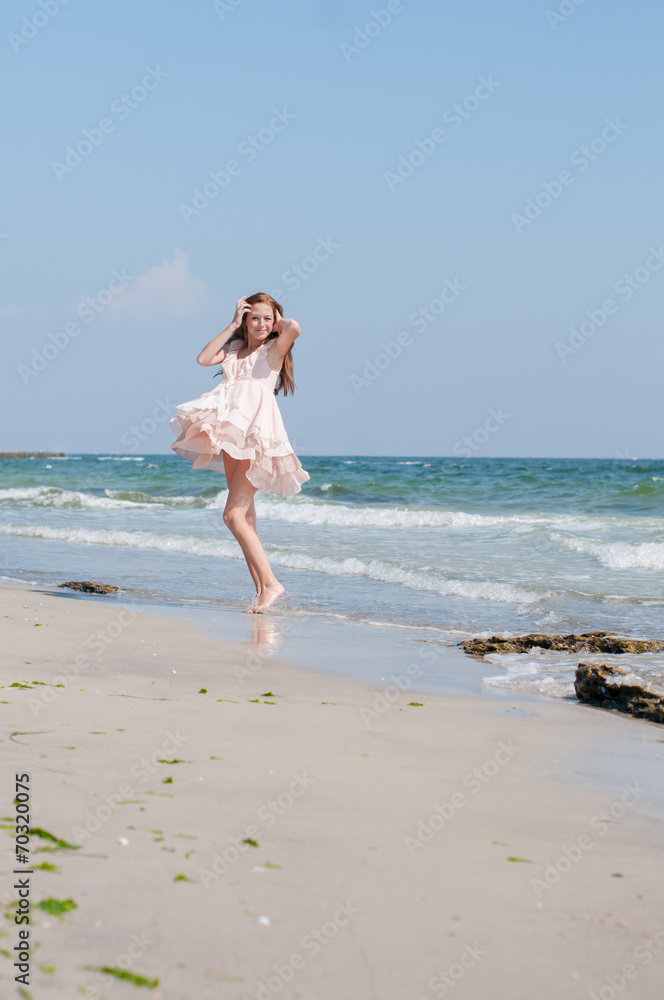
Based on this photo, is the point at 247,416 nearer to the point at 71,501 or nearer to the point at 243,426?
the point at 243,426

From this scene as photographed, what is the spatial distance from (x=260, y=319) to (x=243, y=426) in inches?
29.0

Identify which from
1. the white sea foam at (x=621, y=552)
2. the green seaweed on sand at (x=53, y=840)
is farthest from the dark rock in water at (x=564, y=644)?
the white sea foam at (x=621, y=552)

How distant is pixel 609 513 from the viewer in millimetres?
17375

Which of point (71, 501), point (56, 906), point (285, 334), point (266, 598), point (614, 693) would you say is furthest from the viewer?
point (71, 501)

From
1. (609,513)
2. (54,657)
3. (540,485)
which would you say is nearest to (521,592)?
(54,657)

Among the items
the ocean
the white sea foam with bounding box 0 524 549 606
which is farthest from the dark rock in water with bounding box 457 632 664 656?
the white sea foam with bounding box 0 524 549 606

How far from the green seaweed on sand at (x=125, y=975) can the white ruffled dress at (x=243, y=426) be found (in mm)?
4390

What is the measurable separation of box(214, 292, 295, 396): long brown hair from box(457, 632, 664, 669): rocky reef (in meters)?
2.15

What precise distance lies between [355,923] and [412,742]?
1.32 m

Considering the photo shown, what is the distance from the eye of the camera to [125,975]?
150 centimetres

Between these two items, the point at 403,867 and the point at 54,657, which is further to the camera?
the point at 54,657

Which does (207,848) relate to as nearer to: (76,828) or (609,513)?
(76,828)

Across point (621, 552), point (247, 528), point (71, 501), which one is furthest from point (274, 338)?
point (71, 501)

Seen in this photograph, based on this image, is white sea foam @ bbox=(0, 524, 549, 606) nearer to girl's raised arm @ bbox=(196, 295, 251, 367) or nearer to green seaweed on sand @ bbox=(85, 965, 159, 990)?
girl's raised arm @ bbox=(196, 295, 251, 367)
